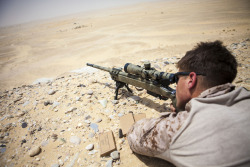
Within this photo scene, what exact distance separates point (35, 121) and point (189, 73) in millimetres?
3955

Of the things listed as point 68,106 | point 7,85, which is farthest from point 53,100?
point 7,85

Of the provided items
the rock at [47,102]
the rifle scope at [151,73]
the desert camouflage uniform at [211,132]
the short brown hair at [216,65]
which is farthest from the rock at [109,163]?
the rock at [47,102]

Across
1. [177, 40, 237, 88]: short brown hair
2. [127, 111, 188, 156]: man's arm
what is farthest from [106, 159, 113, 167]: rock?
[177, 40, 237, 88]: short brown hair

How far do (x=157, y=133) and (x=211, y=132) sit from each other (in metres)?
0.61

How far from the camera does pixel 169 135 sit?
4.58ft

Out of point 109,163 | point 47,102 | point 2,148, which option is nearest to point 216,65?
point 109,163

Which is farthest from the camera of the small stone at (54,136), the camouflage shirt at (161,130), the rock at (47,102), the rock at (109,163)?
the rock at (47,102)

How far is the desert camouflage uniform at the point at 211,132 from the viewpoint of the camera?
3.22ft

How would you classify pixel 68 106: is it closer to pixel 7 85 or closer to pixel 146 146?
pixel 146 146

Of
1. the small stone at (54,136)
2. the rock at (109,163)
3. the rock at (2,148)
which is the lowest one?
the rock at (109,163)

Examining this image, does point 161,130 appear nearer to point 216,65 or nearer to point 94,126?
point 216,65

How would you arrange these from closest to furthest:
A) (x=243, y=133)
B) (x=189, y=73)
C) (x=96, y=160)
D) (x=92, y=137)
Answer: (x=243, y=133) → (x=189, y=73) → (x=96, y=160) → (x=92, y=137)

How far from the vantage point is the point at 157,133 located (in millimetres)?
1540

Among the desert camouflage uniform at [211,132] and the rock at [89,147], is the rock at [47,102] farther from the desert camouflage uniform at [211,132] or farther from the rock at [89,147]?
the desert camouflage uniform at [211,132]
